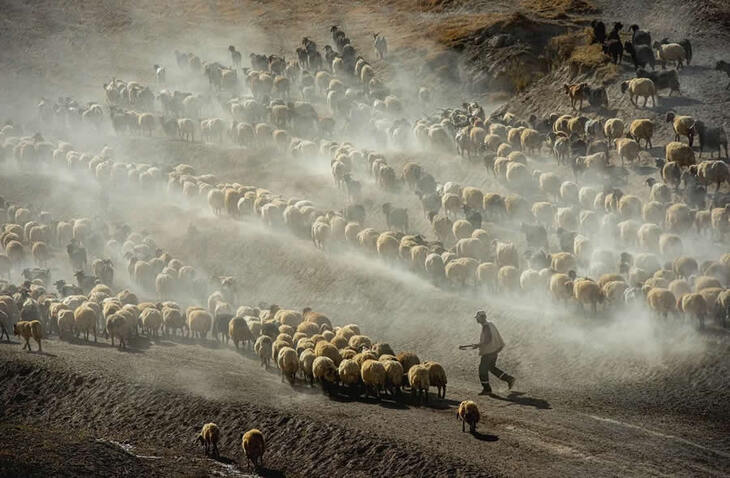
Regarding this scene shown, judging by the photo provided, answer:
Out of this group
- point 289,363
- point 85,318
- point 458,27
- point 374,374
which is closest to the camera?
point 374,374

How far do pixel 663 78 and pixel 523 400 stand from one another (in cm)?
2207

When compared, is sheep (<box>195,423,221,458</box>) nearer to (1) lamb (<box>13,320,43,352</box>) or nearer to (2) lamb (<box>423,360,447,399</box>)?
(2) lamb (<box>423,360,447,399</box>)

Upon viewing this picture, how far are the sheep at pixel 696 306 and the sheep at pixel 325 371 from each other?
10052mm

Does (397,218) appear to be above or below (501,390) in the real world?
above

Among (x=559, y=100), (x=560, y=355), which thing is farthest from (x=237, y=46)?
(x=560, y=355)

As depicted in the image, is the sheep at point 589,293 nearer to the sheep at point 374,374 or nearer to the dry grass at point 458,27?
the sheep at point 374,374

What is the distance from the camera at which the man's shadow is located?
25.7 meters

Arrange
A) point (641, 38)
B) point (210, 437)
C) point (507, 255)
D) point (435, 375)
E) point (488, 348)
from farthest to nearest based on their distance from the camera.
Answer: point (641, 38) → point (507, 255) → point (488, 348) → point (435, 375) → point (210, 437)

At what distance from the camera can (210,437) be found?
24.1 metres

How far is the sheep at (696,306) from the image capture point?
2827 centimetres

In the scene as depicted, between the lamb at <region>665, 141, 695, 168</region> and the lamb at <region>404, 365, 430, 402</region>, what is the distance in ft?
56.0

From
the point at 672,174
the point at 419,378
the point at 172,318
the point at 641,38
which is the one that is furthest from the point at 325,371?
the point at 641,38

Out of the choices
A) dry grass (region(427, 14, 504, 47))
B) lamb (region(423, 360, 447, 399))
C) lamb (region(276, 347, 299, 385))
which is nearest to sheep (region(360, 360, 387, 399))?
lamb (region(423, 360, 447, 399))

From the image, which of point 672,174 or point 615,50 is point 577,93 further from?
point 672,174
